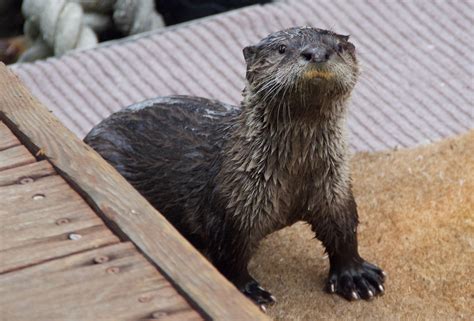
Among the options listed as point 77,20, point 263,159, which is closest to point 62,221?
point 263,159

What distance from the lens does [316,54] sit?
2.30m

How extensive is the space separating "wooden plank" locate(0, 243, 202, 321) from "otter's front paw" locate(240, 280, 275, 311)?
1.02 meters

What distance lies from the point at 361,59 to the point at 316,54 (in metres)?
1.79

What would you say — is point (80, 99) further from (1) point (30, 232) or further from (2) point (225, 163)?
(1) point (30, 232)

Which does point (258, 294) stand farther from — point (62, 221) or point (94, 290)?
point (94, 290)

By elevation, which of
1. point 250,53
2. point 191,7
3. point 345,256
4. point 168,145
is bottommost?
point 191,7

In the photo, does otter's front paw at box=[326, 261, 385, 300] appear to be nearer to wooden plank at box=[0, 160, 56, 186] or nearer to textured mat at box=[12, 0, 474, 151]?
textured mat at box=[12, 0, 474, 151]

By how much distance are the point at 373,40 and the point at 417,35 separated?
0.17m

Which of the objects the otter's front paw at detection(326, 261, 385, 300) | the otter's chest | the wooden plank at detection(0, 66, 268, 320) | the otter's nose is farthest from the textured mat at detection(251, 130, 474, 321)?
the wooden plank at detection(0, 66, 268, 320)

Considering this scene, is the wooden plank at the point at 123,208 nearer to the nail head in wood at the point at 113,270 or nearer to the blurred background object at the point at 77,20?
the nail head in wood at the point at 113,270

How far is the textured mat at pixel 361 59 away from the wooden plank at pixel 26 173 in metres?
1.68

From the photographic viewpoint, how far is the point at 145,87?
3.90 meters

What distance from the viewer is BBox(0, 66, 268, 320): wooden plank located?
4.99 feet

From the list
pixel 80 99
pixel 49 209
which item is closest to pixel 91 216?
pixel 49 209
